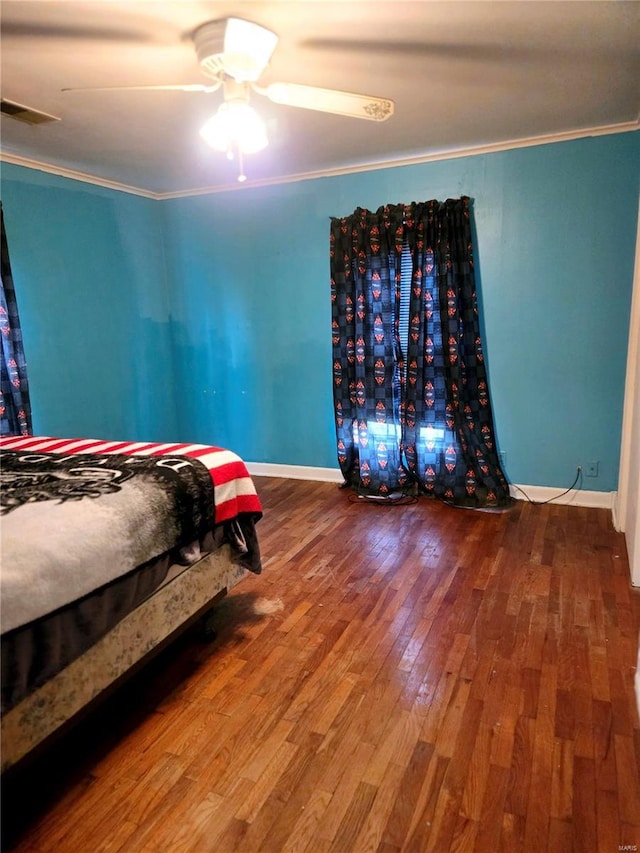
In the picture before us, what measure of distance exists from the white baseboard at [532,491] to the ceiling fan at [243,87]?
275 cm

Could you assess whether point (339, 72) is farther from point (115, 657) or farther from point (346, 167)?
point (115, 657)

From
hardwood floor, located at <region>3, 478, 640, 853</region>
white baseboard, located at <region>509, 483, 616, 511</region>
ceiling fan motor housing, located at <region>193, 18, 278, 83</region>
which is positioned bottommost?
hardwood floor, located at <region>3, 478, 640, 853</region>

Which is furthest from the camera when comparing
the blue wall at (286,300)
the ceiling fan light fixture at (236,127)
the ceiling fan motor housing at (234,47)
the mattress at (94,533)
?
the blue wall at (286,300)

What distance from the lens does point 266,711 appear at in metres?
1.80

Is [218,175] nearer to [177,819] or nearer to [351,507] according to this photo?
[351,507]

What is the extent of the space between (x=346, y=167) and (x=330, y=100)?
2006 millimetres

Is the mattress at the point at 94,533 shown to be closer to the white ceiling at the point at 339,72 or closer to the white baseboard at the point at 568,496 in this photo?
the white ceiling at the point at 339,72

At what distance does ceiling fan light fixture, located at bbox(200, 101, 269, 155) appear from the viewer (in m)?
1.98

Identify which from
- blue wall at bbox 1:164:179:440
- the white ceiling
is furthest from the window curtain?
blue wall at bbox 1:164:179:440

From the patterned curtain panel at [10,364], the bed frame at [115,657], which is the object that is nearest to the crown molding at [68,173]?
the patterned curtain panel at [10,364]

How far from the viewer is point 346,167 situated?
3.77m

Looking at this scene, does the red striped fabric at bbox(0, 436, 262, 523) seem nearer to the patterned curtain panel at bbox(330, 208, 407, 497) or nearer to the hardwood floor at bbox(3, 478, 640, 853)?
the hardwood floor at bbox(3, 478, 640, 853)

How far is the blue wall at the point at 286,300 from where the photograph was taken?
3336mm

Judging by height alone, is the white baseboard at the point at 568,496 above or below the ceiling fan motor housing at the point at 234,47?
below
